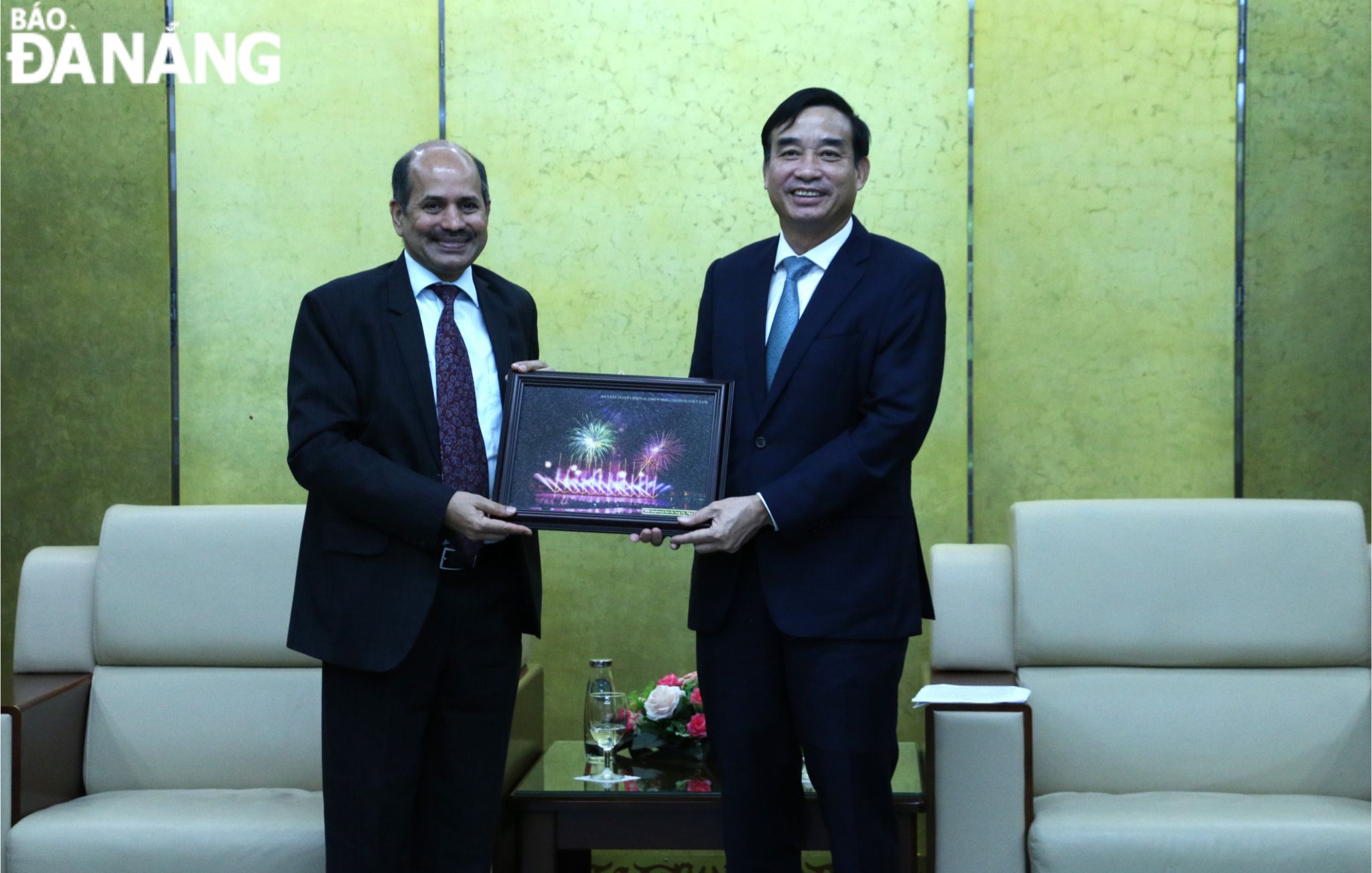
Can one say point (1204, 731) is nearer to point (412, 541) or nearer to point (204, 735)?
point (412, 541)

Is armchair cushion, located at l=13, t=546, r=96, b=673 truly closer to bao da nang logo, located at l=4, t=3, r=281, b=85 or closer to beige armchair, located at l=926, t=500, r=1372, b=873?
bao da nang logo, located at l=4, t=3, r=281, b=85

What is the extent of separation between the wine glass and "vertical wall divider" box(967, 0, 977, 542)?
1.19 m

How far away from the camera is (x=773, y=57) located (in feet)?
12.2

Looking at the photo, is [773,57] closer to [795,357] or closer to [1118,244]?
[1118,244]

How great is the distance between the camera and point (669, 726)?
3.18 meters

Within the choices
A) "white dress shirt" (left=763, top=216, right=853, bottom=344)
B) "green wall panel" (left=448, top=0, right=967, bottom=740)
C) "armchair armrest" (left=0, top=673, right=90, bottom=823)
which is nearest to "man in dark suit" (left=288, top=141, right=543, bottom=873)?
"white dress shirt" (left=763, top=216, right=853, bottom=344)

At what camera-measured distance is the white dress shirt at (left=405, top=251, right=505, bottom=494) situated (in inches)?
97.9

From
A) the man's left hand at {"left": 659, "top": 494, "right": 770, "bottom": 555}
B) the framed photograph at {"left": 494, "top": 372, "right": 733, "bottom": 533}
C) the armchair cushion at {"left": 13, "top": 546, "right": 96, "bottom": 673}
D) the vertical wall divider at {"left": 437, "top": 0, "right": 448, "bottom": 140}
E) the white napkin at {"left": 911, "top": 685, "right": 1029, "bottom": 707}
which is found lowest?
the white napkin at {"left": 911, "top": 685, "right": 1029, "bottom": 707}

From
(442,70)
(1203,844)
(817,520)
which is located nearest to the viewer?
(817,520)

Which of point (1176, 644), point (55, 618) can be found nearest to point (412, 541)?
point (55, 618)

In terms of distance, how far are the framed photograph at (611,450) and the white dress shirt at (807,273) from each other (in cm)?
18

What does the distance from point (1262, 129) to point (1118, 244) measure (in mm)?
482

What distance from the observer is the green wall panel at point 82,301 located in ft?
12.5

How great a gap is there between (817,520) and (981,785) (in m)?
0.86
